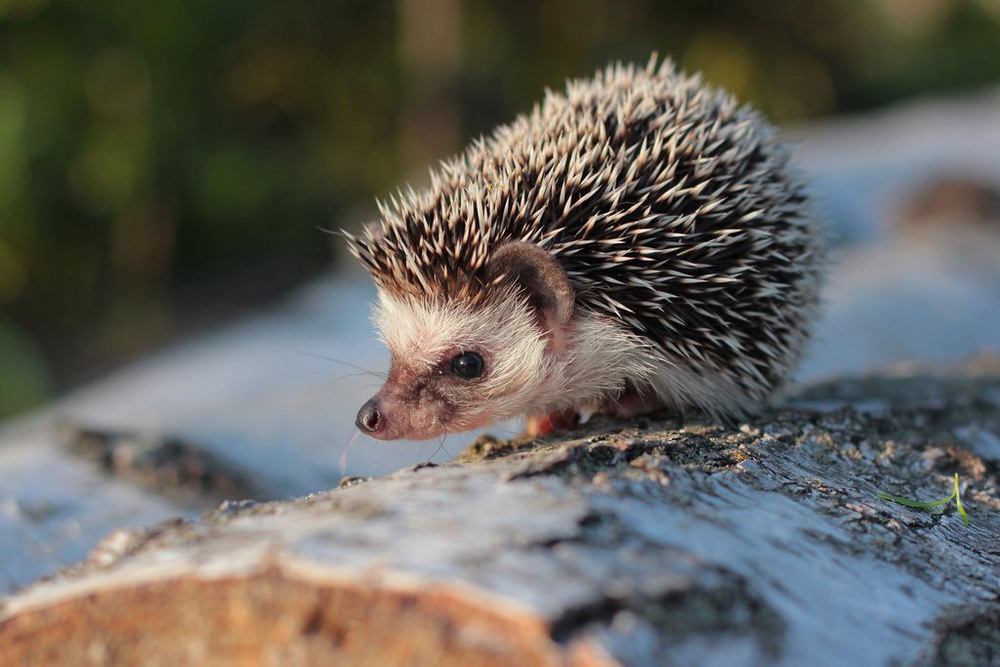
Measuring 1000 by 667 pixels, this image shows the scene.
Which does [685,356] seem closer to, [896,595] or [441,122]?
[896,595]

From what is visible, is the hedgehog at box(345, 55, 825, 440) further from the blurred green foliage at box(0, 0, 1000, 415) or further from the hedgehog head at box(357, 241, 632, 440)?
the blurred green foliage at box(0, 0, 1000, 415)

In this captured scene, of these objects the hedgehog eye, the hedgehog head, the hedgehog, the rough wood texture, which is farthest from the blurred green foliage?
the rough wood texture

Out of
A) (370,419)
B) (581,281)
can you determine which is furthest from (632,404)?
Answer: (370,419)

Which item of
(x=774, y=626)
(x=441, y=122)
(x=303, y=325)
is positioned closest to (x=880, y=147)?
(x=441, y=122)

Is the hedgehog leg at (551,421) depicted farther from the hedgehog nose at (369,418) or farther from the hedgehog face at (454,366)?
the hedgehog nose at (369,418)

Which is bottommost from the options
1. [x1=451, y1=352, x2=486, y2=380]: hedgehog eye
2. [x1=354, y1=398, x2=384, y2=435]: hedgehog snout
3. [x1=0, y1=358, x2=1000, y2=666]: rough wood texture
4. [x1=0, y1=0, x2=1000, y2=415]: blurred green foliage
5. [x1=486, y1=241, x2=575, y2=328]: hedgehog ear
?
[x1=0, y1=358, x2=1000, y2=666]: rough wood texture

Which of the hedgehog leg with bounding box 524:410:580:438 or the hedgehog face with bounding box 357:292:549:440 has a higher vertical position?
the hedgehog face with bounding box 357:292:549:440

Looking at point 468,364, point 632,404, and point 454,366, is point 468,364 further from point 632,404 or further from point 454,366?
point 632,404
